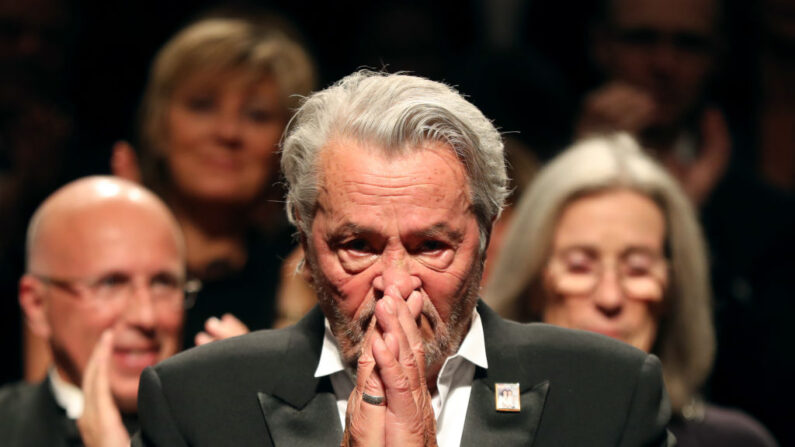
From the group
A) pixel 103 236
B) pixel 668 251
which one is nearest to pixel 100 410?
pixel 103 236

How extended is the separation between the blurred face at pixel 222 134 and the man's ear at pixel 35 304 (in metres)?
0.91

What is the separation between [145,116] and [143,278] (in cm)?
110

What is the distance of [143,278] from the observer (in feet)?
12.1

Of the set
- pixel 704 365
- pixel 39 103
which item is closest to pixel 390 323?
pixel 704 365

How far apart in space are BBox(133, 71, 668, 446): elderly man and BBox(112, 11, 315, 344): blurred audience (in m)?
1.74

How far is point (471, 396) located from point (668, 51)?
8.55 ft

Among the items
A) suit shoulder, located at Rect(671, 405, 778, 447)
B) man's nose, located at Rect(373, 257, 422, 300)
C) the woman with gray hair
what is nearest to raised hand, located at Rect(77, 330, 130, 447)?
man's nose, located at Rect(373, 257, 422, 300)

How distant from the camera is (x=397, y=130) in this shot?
2.67 metres

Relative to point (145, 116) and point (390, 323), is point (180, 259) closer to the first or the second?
point (145, 116)

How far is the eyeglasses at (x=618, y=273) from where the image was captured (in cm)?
381

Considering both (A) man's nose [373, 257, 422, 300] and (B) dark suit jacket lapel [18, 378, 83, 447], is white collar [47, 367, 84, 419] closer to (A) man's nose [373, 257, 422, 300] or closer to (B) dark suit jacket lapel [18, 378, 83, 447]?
(B) dark suit jacket lapel [18, 378, 83, 447]

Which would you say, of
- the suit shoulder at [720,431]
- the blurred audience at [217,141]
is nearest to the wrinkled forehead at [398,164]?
the suit shoulder at [720,431]

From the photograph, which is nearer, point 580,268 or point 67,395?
point 67,395

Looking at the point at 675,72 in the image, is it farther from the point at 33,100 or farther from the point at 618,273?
A: the point at 33,100
